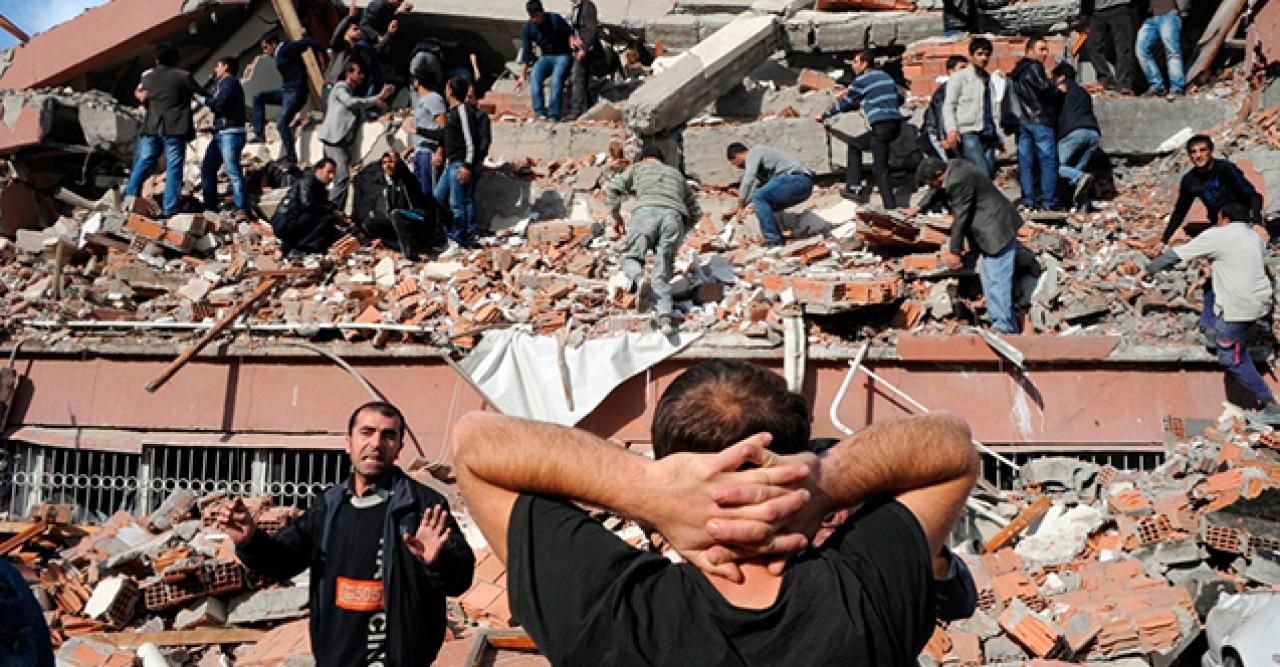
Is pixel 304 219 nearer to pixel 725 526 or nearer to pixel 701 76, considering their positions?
pixel 701 76

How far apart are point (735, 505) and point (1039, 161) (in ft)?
34.4

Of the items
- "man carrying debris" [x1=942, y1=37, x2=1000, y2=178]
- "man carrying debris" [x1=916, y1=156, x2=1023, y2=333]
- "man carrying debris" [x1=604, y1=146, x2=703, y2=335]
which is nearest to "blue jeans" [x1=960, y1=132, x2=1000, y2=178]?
"man carrying debris" [x1=942, y1=37, x2=1000, y2=178]

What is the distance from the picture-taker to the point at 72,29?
14359 mm

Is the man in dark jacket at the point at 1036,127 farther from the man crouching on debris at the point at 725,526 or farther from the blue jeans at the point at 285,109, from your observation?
the man crouching on debris at the point at 725,526

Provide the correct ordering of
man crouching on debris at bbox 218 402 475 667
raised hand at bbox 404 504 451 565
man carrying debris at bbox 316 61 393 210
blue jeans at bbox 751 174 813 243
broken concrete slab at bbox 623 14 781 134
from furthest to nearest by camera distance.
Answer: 1. man carrying debris at bbox 316 61 393 210
2. broken concrete slab at bbox 623 14 781 134
3. blue jeans at bbox 751 174 813 243
4. man crouching on debris at bbox 218 402 475 667
5. raised hand at bbox 404 504 451 565

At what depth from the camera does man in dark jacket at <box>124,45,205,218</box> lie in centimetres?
1186

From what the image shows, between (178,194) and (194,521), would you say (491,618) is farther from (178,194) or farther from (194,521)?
(178,194)

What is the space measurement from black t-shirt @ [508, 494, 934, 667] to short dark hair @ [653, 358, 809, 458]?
196 mm

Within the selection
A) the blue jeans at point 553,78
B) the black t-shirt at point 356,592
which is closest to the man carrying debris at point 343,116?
the blue jeans at point 553,78

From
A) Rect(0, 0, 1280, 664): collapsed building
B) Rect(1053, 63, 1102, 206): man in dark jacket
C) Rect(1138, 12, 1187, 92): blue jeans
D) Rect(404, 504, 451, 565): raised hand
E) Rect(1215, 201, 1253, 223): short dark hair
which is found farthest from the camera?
Rect(1138, 12, 1187, 92): blue jeans

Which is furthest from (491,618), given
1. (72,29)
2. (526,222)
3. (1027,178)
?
(72,29)

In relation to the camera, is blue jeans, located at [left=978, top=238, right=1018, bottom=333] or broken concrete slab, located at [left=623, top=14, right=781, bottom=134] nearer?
blue jeans, located at [left=978, top=238, right=1018, bottom=333]

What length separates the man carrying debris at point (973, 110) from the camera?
1108 cm

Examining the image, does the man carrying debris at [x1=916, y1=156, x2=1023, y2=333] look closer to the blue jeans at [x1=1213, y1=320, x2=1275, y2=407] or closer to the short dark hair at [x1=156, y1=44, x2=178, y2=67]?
the blue jeans at [x1=1213, y1=320, x2=1275, y2=407]
